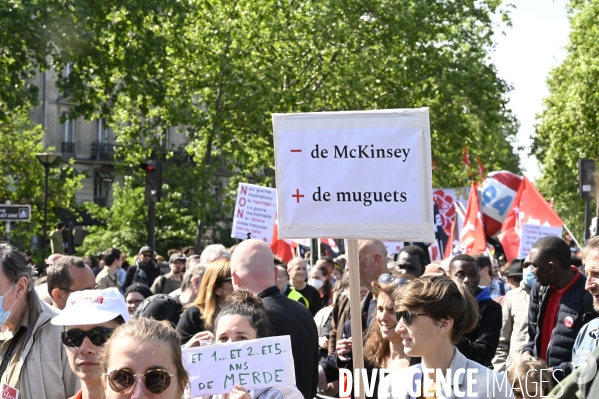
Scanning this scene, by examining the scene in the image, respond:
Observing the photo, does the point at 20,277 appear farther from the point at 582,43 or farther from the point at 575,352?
the point at 582,43

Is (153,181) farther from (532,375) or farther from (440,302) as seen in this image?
(440,302)

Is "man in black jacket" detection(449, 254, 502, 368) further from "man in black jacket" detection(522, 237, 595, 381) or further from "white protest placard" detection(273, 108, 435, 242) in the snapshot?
"white protest placard" detection(273, 108, 435, 242)

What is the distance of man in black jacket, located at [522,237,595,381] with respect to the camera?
21.8 feet

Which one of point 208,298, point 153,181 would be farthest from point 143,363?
point 153,181

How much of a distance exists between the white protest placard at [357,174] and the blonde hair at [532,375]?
2.68 ft

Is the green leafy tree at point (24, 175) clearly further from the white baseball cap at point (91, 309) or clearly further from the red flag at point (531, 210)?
the white baseball cap at point (91, 309)

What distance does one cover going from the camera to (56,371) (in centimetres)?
475

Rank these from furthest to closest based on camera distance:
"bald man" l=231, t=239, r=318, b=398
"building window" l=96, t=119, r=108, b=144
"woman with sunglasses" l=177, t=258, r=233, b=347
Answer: "building window" l=96, t=119, r=108, b=144 < "woman with sunglasses" l=177, t=258, r=233, b=347 < "bald man" l=231, t=239, r=318, b=398

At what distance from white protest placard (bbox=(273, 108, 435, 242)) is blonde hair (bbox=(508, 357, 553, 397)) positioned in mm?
817

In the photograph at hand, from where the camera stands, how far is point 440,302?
15.1 ft

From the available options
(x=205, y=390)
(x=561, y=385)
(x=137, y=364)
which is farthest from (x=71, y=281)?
(x=561, y=385)

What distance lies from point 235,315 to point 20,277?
111cm

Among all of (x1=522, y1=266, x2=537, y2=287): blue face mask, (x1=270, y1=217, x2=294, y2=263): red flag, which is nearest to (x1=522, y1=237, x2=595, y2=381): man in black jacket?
(x1=522, y1=266, x2=537, y2=287): blue face mask

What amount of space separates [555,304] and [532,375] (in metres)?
1.91
